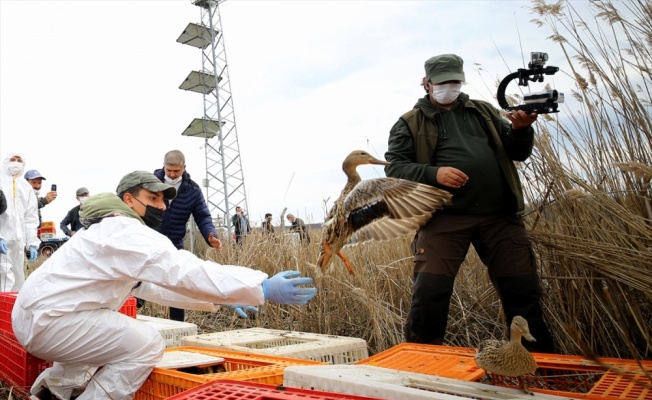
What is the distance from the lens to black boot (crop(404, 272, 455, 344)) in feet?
10.3

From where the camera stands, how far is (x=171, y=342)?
13.1ft

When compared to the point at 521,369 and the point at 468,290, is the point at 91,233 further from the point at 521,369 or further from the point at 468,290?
the point at 468,290

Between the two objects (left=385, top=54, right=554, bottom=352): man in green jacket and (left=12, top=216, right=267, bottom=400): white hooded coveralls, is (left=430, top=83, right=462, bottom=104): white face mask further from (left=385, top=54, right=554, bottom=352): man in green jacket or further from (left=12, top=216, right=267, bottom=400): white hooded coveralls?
(left=12, top=216, right=267, bottom=400): white hooded coveralls

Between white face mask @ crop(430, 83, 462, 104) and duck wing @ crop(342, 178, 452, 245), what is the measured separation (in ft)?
2.23

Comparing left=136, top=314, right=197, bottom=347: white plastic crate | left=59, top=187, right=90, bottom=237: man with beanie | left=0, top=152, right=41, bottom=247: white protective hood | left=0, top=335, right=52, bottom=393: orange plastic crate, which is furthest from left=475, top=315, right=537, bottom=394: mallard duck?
left=59, top=187, right=90, bottom=237: man with beanie

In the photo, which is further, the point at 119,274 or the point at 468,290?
the point at 468,290

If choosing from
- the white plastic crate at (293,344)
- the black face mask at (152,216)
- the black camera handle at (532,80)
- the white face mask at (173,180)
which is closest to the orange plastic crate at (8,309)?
the white plastic crate at (293,344)

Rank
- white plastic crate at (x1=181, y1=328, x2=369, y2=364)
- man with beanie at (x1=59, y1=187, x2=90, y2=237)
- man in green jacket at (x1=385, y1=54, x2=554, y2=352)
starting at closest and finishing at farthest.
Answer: man in green jacket at (x1=385, y1=54, x2=554, y2=352) → white plastic crate at (x1=181, y1=328, x2=369, y2=364) → man with beanie at (x1=59, y1=187, x2=90, y2=237)

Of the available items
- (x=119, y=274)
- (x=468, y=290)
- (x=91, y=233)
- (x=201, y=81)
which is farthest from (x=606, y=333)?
(x=201, y=81)

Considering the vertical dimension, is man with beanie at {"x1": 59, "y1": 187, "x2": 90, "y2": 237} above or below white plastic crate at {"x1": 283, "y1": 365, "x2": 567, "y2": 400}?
above

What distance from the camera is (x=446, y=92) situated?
333 cm

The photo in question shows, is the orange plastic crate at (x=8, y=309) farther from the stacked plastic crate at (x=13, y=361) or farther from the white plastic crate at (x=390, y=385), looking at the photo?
the white plastic crate at (x=390, y=385)

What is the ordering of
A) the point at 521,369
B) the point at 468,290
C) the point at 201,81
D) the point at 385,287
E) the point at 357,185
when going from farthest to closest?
the point at 201,81, the point at 385,287, the point at 468,290, the point at 357,185, the point at 521,369

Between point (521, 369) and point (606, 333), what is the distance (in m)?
1.09
